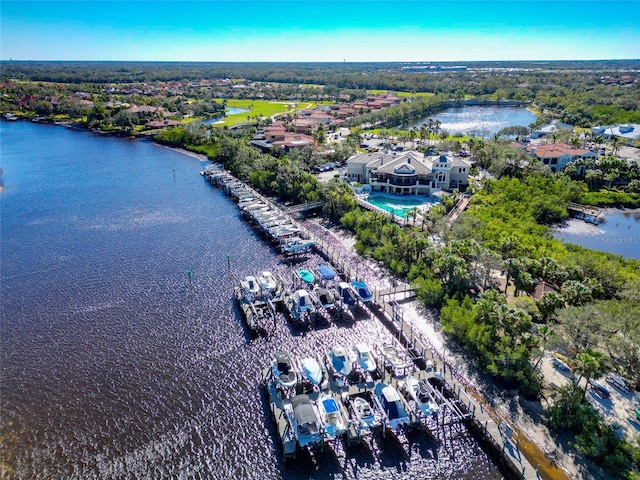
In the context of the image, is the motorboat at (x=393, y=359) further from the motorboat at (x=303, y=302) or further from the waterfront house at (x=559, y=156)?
the waterfront house at (x=559, y=156)

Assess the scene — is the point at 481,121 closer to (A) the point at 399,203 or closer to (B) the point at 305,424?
(A) the point at 399,203

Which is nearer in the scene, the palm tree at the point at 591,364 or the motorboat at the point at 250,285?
the palm tree at the point at 591,364

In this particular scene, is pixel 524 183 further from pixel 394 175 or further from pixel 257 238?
pixel 257 238

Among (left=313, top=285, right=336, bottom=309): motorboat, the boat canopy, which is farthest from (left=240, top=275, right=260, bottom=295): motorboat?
the boat canopy

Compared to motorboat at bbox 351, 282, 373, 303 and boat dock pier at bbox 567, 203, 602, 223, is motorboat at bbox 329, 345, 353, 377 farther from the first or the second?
boat dock pier at bbox 567, 203, 602, 223

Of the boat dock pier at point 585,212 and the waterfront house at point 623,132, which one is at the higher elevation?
the waterfront house at point 623,132

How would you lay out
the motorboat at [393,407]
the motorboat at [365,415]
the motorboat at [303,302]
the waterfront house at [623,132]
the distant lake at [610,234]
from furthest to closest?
the waterfront house at [623,132], the distant lake at [610,234], the motorboat at [303,302], the motorboat at [393,407], the motorboat at [365,415]

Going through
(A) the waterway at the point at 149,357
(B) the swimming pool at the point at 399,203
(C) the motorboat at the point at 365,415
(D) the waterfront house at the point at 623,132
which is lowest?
(A) the waterway at the point at 149,357

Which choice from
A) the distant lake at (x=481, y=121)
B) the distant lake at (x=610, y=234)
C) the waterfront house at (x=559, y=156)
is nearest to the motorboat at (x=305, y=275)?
the distant lake at (x=610, y=234)
